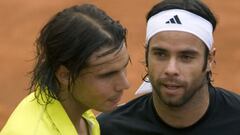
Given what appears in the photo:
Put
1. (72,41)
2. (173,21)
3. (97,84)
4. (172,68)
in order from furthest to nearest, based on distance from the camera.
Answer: (173,21)
(172,68)
(97,84)
(72,41)

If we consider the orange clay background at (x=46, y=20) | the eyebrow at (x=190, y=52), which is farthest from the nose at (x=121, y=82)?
the orange clay background at (x=46, y=20)

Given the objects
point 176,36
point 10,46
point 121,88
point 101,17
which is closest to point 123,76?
point 121,88

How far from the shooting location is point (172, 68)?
407 centimetres

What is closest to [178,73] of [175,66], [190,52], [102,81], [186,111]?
[175,66]

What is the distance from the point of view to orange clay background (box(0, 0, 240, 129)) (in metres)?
7.83

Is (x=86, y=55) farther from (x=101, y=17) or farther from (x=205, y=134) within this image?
(x=205, y=134)

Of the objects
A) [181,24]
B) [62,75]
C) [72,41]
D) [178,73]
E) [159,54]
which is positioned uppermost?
[72,41]

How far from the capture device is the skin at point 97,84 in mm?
3438

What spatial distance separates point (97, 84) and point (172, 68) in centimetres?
74

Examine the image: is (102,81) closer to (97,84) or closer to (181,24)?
(97,84)

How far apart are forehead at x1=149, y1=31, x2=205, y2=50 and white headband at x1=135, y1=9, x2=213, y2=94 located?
3cm

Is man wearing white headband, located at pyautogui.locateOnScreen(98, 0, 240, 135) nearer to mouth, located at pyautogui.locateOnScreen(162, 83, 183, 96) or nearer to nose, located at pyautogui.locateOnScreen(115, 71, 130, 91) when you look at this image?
mouth, located at pyautogui.locateOnScreen(162, 83, 183, 96)

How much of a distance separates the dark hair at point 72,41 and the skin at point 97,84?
4 cm

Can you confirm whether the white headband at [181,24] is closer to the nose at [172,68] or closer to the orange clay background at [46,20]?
the nose at [172,68]
